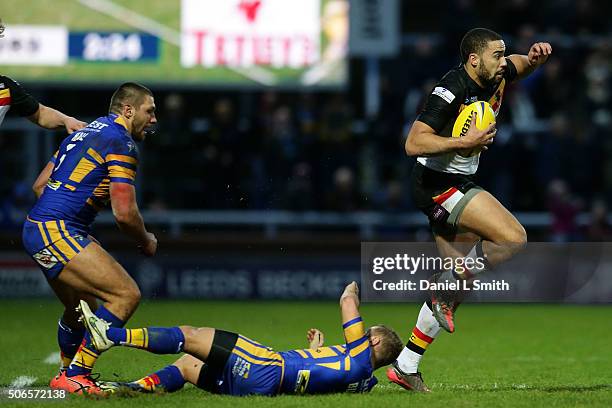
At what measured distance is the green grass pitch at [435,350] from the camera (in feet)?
27.3

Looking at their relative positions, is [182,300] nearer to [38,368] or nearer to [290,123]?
[290,123]

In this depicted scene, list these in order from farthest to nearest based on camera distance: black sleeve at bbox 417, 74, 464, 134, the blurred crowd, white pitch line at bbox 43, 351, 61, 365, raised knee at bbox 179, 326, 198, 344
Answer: the blurred crowd < white pitch line at bbox 43, 351, 61, 365 < black sleeve at bbox 417, 74, 464, 134 < raised knee at bbox 179, 326, 198, 344

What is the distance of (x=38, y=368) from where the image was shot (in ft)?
34.4

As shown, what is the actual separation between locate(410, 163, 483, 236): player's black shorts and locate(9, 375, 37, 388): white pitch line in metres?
3.47

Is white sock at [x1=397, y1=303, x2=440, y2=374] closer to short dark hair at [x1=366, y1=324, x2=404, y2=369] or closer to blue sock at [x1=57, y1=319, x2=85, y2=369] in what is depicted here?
short dark hair at [x1=366, y1=324, x2=404, y2=369]

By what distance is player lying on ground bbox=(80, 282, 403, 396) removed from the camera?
8094mm

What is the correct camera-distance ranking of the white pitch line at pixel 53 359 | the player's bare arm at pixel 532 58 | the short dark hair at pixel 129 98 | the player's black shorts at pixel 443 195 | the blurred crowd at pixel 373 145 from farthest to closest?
1. the blurred crowd at pixel 373 145
2. the white pitch line at pixel 53 359
3. the player's bare arm at pixel 532 58
4. the player's black shorts at pixel 443 195
5. the short dark hair at pixel 129 98

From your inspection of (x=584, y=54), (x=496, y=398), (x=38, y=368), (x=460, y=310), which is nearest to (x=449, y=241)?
(x=496, y=398)

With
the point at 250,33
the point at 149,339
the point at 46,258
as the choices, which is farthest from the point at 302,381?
the point at 250,33

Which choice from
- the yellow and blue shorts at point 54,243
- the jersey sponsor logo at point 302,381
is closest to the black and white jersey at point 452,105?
the jersey sponsor logo at point 302,381

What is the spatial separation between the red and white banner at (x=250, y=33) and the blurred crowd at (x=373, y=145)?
73 centimetres

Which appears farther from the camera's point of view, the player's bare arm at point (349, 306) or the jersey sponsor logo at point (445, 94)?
the jersey sponsor logo at point (445, 94)

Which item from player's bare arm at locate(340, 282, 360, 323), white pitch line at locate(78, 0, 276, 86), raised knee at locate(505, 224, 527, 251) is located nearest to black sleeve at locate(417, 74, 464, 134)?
raised knee at locate(505, 224, 527, 251)

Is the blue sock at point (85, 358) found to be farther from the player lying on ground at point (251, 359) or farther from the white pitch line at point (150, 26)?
the white pitch line at point (150, 26)
